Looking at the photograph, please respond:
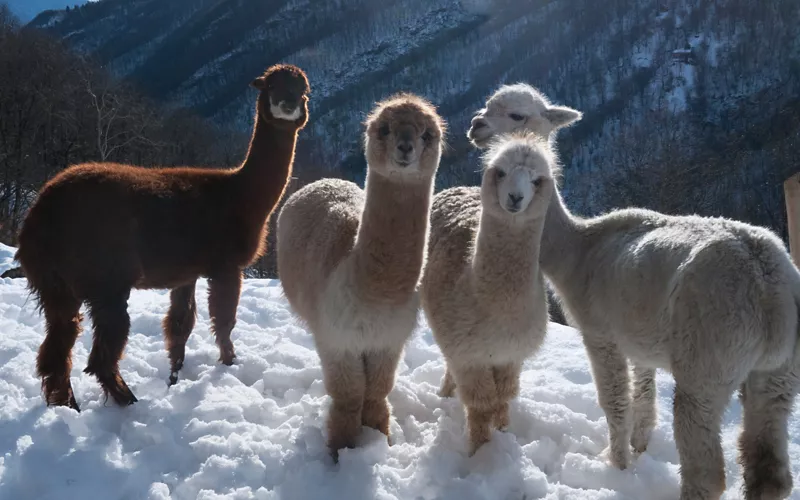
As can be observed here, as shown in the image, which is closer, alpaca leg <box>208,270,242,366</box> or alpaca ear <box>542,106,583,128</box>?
alpaca leg <box>208,270,242,366</box>

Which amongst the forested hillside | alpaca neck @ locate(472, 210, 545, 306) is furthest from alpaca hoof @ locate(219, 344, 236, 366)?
the forested hillside

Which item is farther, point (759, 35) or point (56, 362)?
point (759, 35)

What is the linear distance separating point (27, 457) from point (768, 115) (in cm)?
7313

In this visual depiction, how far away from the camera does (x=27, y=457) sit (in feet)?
10.3

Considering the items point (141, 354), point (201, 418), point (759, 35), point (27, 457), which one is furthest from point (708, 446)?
A: point (759, 35)

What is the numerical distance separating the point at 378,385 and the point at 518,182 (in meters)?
1.50

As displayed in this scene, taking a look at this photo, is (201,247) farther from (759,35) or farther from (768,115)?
(759,35)

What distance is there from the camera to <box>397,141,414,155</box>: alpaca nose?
126 inches

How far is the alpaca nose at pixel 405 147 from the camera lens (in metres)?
3.19

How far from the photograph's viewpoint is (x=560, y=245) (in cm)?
399

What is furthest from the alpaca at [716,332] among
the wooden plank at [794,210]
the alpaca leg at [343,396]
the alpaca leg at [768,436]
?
the wooden plank at [794,210]

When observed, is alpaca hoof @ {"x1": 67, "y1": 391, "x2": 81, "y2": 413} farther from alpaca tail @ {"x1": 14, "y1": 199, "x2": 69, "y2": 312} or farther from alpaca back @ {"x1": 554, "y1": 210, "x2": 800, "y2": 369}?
alpaca back @ {"x1": 554, "y1": 210, "x2": 800, "y2": 369}

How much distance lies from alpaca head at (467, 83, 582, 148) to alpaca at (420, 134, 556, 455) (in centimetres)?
101

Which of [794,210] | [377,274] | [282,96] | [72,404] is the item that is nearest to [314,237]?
[377,274]
